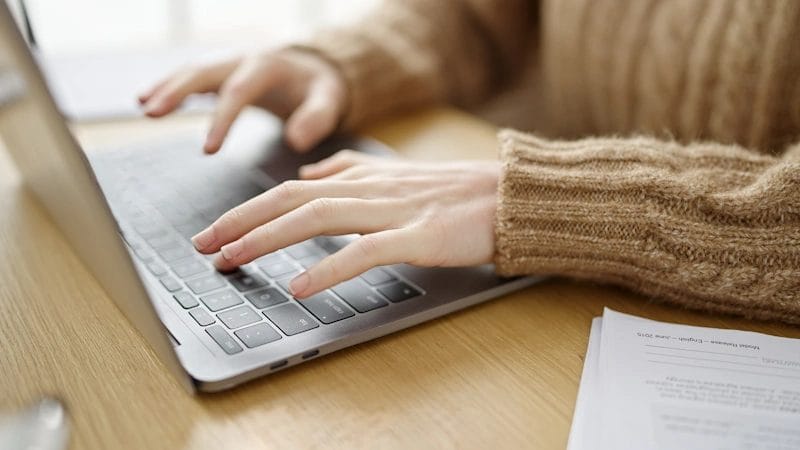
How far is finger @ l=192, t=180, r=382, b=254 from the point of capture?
23.4 inches

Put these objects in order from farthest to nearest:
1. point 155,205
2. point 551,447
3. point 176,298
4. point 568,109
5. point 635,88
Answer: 1. point 568,109
2. point 635,88
3. point 155,205
4. point 176,298
5. point 551,447

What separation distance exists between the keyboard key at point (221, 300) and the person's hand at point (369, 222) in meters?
0.03

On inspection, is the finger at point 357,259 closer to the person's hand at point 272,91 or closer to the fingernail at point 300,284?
the fingernail at point 300,284

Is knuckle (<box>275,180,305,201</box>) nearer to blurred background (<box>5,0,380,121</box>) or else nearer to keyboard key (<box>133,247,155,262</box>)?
keyboard key (<box>133,247,155,262</box>)

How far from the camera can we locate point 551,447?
45cm

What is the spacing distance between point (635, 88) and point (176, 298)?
676mm

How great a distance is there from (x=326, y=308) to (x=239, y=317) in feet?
0.21

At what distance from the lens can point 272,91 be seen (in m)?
0.94

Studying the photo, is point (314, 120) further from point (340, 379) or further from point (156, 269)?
point (340, 379)

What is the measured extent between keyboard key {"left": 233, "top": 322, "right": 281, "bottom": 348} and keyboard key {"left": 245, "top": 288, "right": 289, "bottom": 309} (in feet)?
0.09

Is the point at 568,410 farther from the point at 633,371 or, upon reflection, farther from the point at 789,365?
the point at 789,365

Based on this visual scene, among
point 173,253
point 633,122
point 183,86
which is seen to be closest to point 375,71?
point 183,86

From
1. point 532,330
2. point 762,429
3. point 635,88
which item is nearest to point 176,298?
point 532,330

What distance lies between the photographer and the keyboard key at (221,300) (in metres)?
0.55
